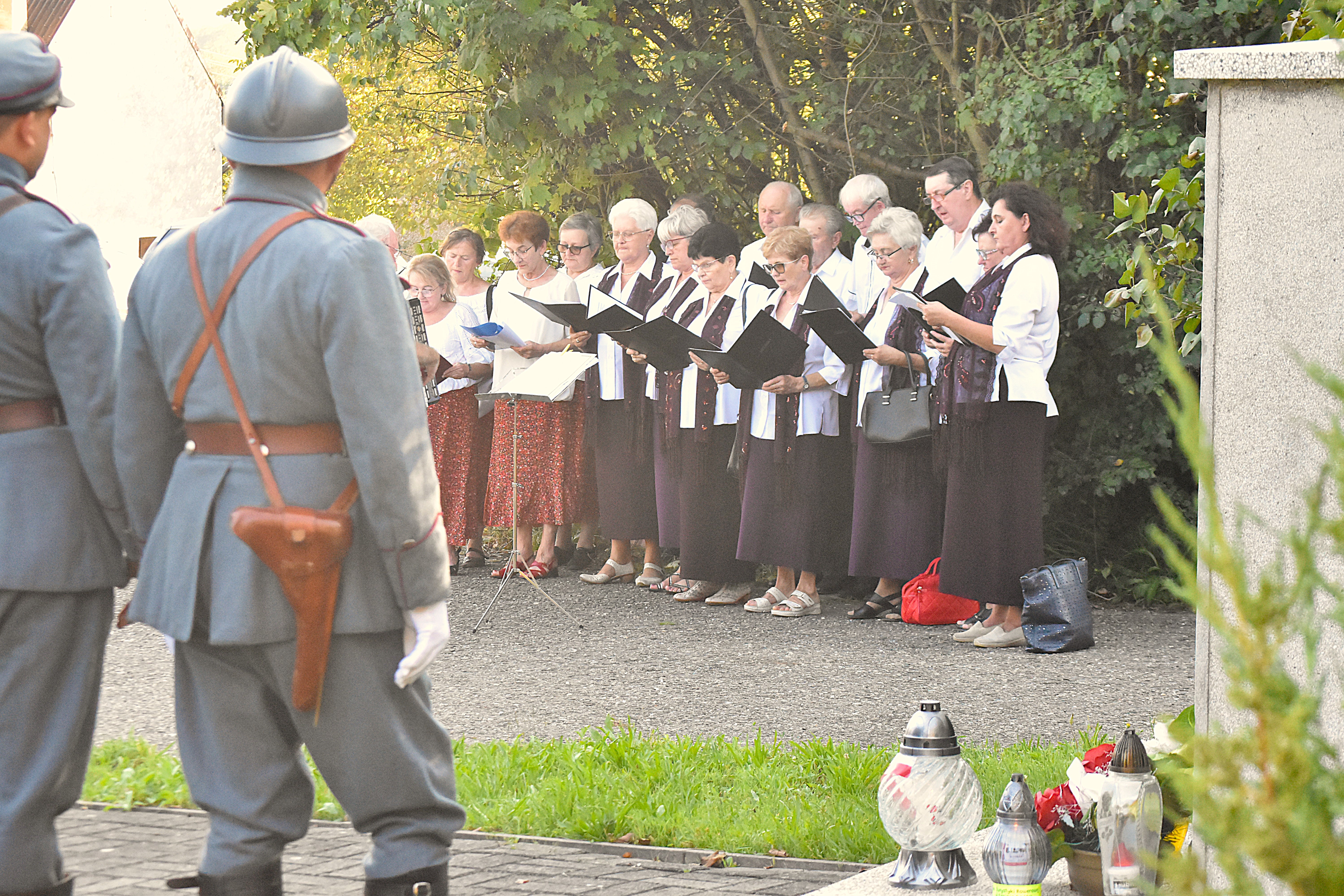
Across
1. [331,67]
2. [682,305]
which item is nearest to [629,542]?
[682,305]

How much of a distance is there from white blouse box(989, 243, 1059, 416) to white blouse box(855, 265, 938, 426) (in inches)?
25.1

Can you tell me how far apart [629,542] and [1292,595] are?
9172 mm

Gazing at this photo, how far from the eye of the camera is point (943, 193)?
8461 mm

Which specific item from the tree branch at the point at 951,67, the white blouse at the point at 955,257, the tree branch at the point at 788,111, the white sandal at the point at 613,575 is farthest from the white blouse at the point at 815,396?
the tree branch at the point at 788,111

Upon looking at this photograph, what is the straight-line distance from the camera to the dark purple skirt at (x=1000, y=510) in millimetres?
7805

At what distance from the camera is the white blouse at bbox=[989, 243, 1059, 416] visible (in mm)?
7551

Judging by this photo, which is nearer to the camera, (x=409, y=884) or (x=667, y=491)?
(x=409, y=884)

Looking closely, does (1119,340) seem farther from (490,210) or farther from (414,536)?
(414,536)

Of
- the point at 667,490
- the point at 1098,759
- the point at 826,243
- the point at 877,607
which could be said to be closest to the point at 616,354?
the point at 667,490

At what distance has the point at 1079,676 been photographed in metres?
7.18

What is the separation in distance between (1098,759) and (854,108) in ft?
25.9

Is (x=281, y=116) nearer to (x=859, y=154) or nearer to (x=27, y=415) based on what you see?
(x=27, y=415)

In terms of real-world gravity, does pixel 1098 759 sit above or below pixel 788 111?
below

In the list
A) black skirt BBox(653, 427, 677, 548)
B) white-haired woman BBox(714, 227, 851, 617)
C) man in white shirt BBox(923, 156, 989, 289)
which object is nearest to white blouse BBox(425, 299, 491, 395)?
black skirt BBox(653, 427, 677, 548)
